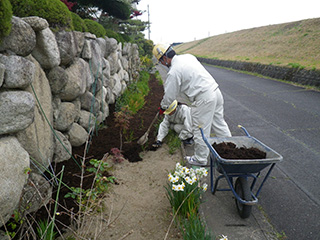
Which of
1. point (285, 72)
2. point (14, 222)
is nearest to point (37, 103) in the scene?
point (14, 222)

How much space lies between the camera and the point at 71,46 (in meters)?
3.42

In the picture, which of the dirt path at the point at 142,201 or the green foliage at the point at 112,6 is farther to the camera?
the green foliage at the point at 112,6

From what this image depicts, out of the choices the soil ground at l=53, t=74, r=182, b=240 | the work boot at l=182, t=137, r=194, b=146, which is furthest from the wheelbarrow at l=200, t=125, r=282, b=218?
the work boot at l=182, t=137, r=194, b=146

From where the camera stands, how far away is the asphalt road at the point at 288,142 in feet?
9.05

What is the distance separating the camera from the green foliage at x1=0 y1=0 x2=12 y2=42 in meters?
2.06

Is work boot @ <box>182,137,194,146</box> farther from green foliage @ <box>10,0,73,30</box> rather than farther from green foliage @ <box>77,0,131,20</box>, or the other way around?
green foliage @ <box>77,0,131,20</box>

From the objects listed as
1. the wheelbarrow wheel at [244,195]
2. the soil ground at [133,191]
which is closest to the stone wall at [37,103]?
the soil ground at [133,191]

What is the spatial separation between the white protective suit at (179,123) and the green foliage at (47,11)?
2350 mm

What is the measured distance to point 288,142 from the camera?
478cm

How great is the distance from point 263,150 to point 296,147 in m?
2.25

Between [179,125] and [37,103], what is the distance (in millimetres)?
2772

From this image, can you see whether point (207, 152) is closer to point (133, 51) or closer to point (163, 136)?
point (163, 136)

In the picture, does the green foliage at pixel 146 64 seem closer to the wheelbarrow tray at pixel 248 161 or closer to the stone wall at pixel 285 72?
the stone wall at pixel 285 72

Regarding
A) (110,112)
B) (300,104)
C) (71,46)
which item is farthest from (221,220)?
(300,104)
